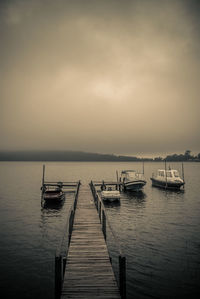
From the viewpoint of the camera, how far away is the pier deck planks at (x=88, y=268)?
7.25m

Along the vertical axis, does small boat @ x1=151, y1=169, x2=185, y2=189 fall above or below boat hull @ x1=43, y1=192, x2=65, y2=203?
above

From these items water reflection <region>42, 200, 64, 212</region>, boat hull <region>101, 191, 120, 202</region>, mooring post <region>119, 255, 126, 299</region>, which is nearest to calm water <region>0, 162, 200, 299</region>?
water reflection <region>42, 200, 64, 212</region>

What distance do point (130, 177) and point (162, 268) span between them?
30816mm

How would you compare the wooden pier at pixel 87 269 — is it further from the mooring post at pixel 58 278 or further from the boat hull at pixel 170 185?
the boat hull at pixel 170 185

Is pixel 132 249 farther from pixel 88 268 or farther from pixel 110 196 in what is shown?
pixel 110 196

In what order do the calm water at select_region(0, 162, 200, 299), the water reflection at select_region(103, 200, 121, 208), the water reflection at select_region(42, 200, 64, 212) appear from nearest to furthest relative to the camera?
the calm water at select_region(0, 162, 200, 299) < the water reflection at select_region(42, 200, 64, 212) < the water reflection at select_region(103, 200, 121, 208)

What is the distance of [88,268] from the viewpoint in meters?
8.82

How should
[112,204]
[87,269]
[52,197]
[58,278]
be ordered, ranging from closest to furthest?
[58,278]
[87,269]
[52,197]
[112,204]

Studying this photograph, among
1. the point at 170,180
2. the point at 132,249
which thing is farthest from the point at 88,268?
the point at 170,180

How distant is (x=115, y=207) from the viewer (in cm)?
2962

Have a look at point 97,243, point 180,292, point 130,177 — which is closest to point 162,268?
point 180,292

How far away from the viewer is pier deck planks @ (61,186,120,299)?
725cm

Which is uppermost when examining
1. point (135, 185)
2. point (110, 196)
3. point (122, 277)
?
point (122, 277)

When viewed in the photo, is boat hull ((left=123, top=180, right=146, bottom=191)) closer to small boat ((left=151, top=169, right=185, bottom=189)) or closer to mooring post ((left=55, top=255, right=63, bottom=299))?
small boat ((left=151, top=169, right=185, bottom=189))
